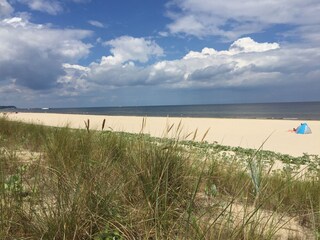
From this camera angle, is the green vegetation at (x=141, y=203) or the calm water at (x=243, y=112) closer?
the green vegetation at (x=141, y=203)

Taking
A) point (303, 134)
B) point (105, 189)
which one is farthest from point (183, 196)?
point (303, 134)

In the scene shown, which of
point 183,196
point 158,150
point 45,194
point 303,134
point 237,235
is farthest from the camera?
point 303,134

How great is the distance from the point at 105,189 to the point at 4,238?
789 millimetres

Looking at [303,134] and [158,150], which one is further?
[303,134]

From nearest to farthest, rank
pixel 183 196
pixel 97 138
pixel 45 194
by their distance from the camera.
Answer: pixel 45 194, pixel 183 196, pixel 97 138

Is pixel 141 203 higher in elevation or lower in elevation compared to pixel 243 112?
lower

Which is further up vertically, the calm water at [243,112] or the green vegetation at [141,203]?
the calm water at [243,112]

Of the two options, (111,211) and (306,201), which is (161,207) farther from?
(306,201)

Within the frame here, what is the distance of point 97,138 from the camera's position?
194 inches

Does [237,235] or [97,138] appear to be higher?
[97,138]

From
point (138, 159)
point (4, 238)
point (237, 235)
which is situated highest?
point (138, 159)

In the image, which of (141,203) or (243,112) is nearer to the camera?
(141,203)

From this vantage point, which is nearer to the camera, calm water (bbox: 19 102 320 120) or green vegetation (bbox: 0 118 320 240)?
green vegetation (bbox: 0 118 320 240)

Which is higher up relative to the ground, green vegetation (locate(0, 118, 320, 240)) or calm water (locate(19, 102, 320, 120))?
calm water (locate(19, 102, 320, 120))
